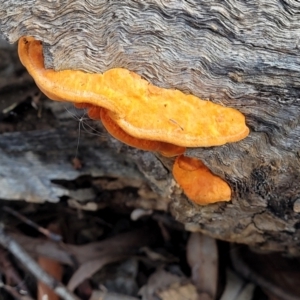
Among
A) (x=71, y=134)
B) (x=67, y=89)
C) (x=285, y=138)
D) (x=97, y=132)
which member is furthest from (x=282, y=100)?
(x=71, y=134)

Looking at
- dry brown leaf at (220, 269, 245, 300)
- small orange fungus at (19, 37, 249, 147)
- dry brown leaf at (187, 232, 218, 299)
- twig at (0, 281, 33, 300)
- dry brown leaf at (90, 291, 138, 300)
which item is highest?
small orange fungus at (19, 37, 249, 147)

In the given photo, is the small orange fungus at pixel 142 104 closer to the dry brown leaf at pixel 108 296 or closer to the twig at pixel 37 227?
the twig at pixel 37 227

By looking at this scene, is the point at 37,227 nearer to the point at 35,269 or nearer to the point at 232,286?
the point at 35,269

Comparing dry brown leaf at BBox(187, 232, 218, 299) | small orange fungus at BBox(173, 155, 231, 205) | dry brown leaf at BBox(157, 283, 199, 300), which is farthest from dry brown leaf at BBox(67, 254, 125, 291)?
small orange fungus at BBox(173, 155, 231, 205)

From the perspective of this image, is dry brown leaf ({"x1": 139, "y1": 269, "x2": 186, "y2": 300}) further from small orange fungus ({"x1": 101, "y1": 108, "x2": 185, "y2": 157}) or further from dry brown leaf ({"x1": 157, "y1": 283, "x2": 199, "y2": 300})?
small orange fungus ({"x1": 101, "y1": 108, "x2": 185, "y2": 157})

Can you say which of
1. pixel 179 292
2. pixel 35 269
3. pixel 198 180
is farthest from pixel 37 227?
pixel 198 180

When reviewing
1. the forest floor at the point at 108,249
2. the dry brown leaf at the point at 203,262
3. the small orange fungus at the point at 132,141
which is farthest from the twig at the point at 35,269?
the small orange fungus at the point at 132,141
